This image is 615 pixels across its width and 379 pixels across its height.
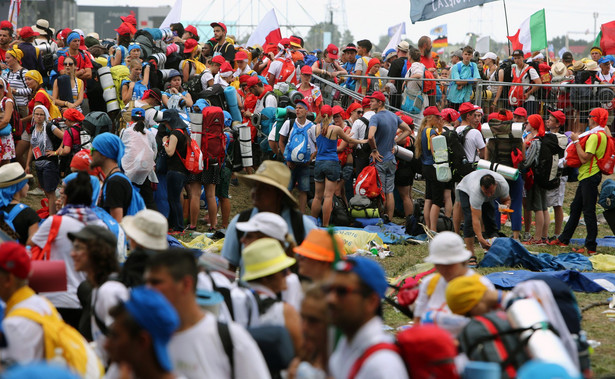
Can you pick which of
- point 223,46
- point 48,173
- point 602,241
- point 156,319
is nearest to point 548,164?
point 602,241

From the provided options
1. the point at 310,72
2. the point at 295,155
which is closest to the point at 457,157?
the point at 295,155

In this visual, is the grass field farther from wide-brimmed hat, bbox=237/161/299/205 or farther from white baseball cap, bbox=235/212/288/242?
white baseball cap, bbox=235/212/288/242

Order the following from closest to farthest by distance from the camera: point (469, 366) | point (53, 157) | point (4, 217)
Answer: point (469, 366), point (4, 217), point (53, 157)

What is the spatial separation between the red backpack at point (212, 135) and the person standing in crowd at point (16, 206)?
4810mm

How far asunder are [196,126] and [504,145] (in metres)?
4.36

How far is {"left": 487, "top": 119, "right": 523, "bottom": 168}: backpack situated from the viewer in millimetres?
11333

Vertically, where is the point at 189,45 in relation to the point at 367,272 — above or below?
above

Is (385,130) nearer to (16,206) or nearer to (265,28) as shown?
(16,206)

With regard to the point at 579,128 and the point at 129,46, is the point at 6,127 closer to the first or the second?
the point at 129,46

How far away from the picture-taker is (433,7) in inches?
693

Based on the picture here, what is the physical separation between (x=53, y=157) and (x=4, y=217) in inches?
186

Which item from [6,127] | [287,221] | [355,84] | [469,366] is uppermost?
[355,84]

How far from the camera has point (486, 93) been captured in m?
15.0

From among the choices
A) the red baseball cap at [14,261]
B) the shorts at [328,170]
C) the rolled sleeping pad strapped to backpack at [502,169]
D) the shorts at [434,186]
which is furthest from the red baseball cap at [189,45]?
the red baseball cap at [14,261]
